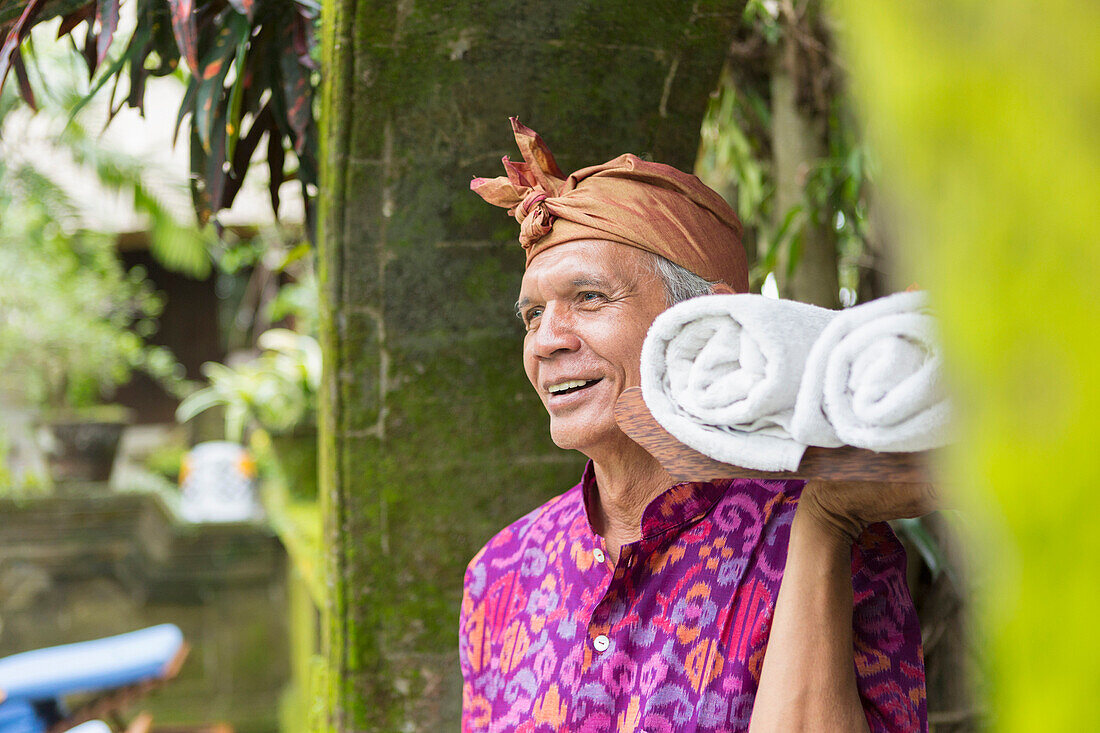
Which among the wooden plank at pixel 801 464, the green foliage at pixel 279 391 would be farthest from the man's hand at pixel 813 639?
the green foliage at pixel 279 391

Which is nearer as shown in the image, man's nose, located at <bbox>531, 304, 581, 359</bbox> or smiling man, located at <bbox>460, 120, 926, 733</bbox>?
smiling man, located at <bbox>460, 120, 926, 733</bbox>

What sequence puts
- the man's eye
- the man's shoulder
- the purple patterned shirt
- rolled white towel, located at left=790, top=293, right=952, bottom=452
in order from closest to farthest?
rolled white towel, located at left=790, top=293, right=952, bottom=452 < the purple patterned shirt < the man's eye < the man's shoulder

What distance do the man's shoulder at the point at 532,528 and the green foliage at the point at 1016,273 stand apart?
1125 millimetres

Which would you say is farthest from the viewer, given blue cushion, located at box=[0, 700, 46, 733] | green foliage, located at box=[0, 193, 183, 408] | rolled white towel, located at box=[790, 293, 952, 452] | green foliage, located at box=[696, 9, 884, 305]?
green foliage, located at box=[0, 193, 183, 408]

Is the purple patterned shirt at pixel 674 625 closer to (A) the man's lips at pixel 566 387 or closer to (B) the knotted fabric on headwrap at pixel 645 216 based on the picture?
(A) the man's lips at pixel 566 387

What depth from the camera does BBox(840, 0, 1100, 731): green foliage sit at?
0.22 meters

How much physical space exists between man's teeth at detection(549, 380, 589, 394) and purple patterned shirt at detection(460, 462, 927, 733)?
0.55ft

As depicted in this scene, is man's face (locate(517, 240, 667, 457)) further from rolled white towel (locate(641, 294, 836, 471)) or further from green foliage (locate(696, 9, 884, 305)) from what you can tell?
green foliage (locate(696, 9, 884, 305))

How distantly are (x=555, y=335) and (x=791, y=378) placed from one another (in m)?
0.56

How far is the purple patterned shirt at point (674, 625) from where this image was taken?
1.01 meters

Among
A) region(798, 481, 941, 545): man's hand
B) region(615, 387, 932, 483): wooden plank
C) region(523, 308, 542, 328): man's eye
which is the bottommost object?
region(798, 481, 941, 545): man's hand

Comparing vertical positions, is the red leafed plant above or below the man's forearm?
above

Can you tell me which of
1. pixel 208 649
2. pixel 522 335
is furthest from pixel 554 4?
pixel 208 649

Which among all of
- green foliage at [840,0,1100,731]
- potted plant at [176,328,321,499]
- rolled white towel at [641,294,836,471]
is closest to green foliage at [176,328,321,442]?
potted plant at [176,328,321,499]
